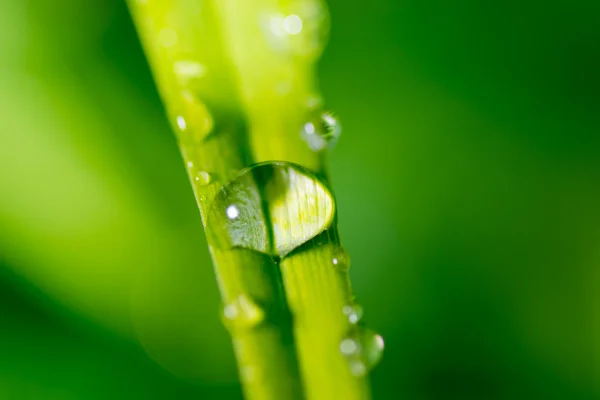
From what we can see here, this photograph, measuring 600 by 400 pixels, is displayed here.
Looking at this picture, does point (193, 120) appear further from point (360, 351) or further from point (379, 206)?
point (379, 206)

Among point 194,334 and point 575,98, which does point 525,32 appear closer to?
point 575,98

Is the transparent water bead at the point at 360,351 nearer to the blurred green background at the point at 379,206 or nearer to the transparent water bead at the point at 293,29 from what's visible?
the transparent water bead at the point at 293,29

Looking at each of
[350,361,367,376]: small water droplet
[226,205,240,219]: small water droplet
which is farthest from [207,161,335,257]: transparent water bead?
[350,361,367,376]: small water droplet

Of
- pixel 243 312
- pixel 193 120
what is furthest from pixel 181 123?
pixel 243 312

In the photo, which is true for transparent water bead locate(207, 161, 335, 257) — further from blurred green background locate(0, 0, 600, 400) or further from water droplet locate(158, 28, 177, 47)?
blurred green background locate(0, 0, 600, 400)

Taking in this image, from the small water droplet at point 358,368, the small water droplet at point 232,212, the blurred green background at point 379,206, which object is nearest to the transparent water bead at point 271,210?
the small water droplet at point 232,212

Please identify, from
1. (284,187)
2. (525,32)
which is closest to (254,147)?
(284,187)

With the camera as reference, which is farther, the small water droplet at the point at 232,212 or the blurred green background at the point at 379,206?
the blurred green background at the point at 379,206
